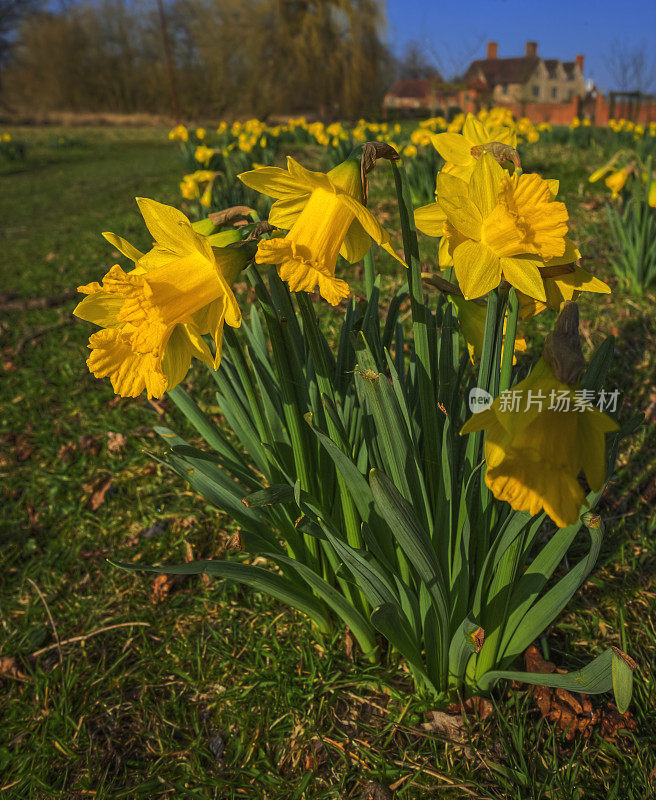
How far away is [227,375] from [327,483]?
0.37 meters

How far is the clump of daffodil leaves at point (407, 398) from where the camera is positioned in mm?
734

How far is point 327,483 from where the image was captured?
130 centimetres

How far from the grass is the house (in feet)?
158

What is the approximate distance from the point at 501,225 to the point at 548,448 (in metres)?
0.34

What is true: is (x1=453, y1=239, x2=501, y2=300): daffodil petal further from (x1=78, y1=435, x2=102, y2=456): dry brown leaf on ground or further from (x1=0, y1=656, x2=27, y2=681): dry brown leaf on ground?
(x1=78, y1=435, x2=102, y2=456): dry brown leaf on ground

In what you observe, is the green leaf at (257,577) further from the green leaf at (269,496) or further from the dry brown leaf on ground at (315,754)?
the dry brown leaf on ground at (315,754)

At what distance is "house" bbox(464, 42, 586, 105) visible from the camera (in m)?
43.3

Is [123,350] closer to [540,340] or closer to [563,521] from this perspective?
[563,521]

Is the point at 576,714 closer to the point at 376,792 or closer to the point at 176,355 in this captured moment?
the point at 376,792

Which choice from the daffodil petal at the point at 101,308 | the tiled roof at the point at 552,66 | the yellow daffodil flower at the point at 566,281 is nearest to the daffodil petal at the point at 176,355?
the daffodil petal at the point at 101,308

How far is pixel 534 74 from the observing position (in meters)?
45.3

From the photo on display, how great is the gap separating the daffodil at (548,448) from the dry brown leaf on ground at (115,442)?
6.96ft

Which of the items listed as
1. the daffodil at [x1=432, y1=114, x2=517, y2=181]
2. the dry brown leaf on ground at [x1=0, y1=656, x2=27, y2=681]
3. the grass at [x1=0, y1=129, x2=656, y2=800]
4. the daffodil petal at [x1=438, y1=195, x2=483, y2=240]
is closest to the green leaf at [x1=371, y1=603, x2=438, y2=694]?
the grass at [x1=0, y1=129, x2=656, y2=800]

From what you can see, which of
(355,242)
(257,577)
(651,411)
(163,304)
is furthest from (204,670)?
(651,411)
